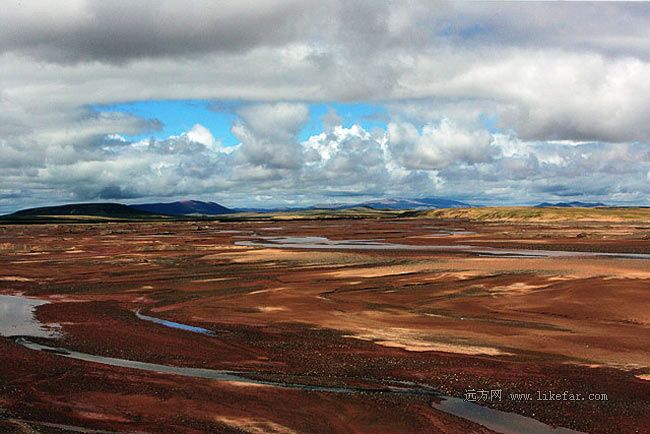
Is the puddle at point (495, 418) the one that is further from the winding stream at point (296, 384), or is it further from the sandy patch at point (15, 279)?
the sandy patch at point (15, 279)

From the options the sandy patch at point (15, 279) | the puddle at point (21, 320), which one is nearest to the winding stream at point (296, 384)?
the puddle at point (21, 320)

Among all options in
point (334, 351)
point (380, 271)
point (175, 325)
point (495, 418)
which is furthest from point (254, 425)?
point (380, 271)

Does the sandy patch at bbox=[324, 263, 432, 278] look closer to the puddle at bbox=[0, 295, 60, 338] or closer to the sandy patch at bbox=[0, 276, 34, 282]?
the puddle at bbox=[0, 295, 60, 338]

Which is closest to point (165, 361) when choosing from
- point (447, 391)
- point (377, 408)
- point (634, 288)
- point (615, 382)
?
point (377, 408)

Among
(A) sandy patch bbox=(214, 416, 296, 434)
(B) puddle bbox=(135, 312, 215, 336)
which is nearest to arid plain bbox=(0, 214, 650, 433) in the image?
(A) sandy patch bbox=(214, 416, 296, 434)

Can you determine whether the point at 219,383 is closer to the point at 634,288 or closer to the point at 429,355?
the point at 429,355

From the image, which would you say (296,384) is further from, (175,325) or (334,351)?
(175,325)

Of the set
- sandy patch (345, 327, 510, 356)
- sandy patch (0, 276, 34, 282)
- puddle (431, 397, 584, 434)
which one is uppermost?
sandy patch (345, 327, 510, 356)
